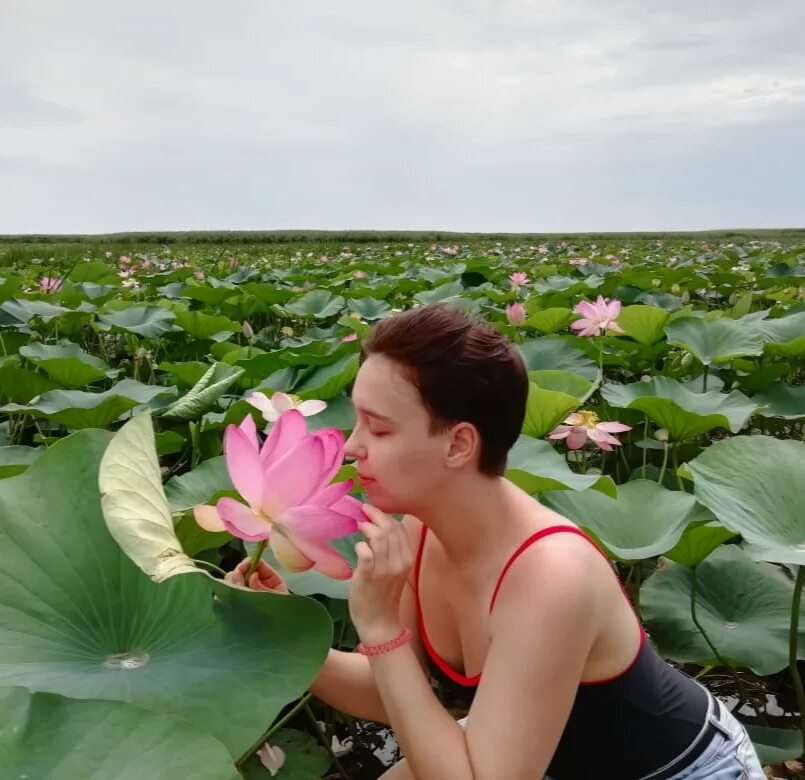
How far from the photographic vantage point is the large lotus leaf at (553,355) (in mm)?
2424

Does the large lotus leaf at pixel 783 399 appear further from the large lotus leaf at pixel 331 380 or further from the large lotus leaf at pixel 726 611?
the large lotus leaf at pixel 331 380

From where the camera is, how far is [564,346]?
8.07 ft

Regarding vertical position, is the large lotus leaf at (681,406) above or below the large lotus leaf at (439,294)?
below

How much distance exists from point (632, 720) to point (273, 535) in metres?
0.52

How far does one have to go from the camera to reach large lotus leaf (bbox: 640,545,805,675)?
1352mm

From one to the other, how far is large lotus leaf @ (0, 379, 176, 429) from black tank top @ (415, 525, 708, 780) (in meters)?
1.01

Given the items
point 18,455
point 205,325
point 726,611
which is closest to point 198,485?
point 18,455

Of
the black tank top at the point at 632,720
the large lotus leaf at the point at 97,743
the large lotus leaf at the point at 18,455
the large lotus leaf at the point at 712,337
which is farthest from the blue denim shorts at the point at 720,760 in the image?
the large lotus leaf at the point at 712,337

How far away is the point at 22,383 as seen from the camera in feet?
6.63

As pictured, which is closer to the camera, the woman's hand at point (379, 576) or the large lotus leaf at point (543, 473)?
the woman's hand at point (379, 576)

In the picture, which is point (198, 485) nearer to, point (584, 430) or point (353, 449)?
point (353, 449)

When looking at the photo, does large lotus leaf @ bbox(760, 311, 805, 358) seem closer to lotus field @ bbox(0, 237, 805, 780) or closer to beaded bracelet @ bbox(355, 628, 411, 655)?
lotus field @ bbox(0, 237, 805, 780)

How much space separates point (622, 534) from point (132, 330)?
1.86 m

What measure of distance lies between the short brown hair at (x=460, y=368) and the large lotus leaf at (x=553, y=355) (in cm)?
155
